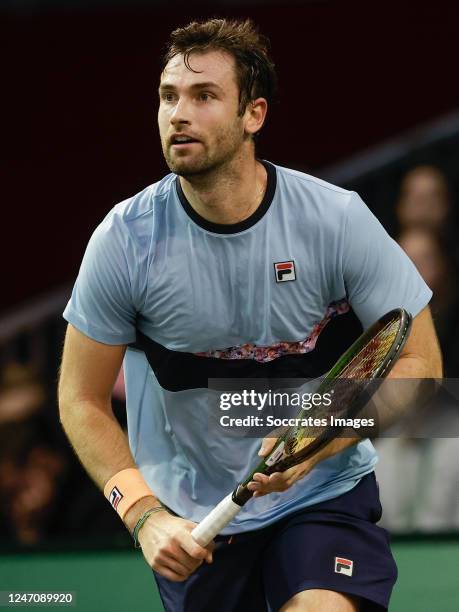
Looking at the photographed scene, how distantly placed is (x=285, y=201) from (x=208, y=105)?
290mm

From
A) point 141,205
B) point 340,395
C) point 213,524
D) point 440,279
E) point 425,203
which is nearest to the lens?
point 213,524

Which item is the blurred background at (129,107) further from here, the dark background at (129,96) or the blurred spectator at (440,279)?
the blurred spectator at (440,279)

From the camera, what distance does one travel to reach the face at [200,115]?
291 centimetres

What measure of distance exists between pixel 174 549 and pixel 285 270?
684 mm

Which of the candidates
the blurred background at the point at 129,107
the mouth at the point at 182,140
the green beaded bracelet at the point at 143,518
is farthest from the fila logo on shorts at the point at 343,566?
the blurred background at the point at 129,107

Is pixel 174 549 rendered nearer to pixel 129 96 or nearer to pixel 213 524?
pixel 213 524

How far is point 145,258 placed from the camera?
3.00 meters

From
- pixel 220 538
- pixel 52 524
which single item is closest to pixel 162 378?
pixel 220 538

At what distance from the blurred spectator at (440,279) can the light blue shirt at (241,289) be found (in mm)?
2165

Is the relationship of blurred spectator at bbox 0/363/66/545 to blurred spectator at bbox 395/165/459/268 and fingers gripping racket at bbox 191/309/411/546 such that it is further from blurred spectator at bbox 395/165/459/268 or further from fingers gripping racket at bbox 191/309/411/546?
fingers gripping racket at bbox 191/309/411/546

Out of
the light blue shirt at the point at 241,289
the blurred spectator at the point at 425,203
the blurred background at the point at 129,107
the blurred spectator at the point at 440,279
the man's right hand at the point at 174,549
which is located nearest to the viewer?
the man's right hand at the point at 174,549

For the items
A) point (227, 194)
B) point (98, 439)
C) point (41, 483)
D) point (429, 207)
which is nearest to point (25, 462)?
point (41, 483)

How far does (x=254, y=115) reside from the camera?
3086 millimetres

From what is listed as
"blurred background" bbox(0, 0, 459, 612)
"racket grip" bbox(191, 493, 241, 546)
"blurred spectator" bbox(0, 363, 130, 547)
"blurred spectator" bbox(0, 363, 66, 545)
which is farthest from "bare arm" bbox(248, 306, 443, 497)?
"blurred background" bbox(0, 0, 459, 612)
